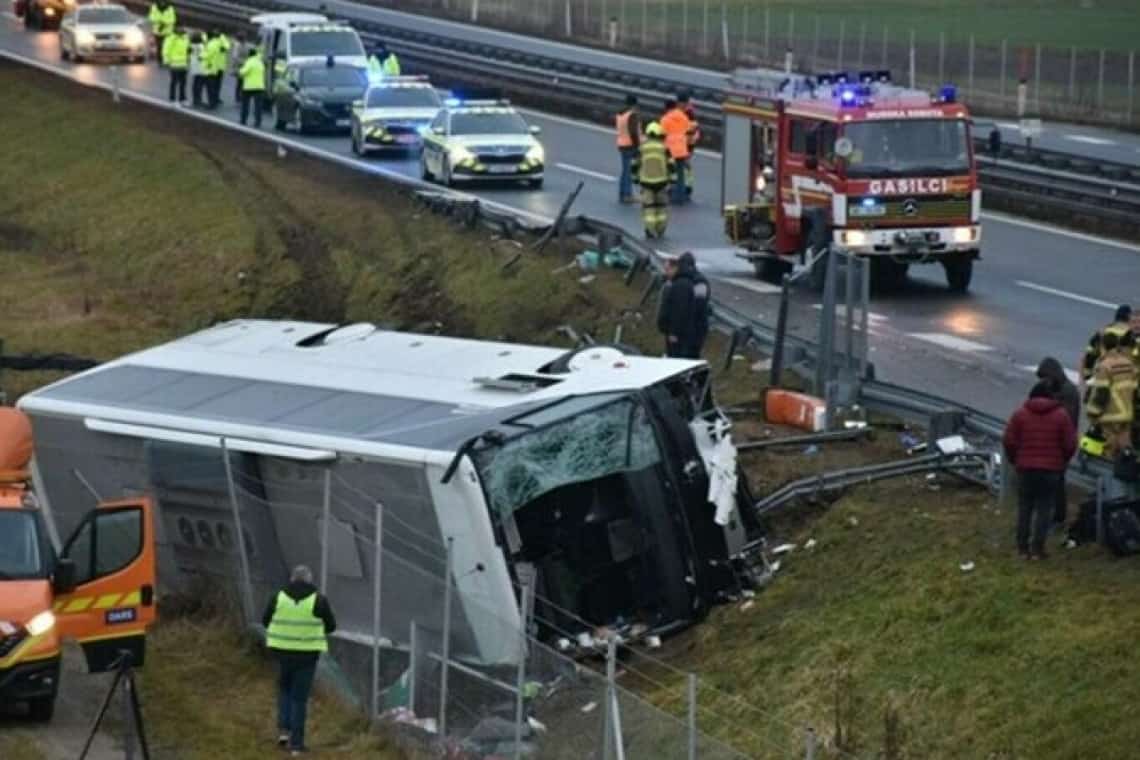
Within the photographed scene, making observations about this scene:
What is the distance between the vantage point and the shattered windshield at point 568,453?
67.2 feet

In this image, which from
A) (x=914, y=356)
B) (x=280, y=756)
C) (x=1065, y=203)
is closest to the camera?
(x=280, y=756)

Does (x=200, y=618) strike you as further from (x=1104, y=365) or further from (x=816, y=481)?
(x=1104, y=365)

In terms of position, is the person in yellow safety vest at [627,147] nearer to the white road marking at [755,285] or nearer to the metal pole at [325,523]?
the white road marking at [755,285]

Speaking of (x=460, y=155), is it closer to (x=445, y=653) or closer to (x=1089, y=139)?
(x=1089, y=139)

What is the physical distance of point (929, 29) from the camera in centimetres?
7669

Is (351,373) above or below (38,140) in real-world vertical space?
above

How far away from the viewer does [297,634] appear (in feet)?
62.0

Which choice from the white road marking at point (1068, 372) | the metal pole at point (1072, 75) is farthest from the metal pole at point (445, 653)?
the metal pole at point (1072, 75)

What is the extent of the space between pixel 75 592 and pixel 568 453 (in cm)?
386

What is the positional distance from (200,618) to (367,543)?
9.36 feet

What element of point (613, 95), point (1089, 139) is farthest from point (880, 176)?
point (613, 95)

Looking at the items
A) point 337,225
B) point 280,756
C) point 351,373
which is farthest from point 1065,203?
point 280,756

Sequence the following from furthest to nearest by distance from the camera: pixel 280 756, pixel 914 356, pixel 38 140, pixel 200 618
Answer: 1. pixel 38 140
2. pixel 914 356
3. pixel 200 618
4. pixel 280 756

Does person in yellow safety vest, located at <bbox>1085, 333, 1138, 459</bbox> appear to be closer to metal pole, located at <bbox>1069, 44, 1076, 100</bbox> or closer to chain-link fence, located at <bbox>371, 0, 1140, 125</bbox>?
chain-link fence, located at <bbox>371, 0, 1140, 125</bbox>
